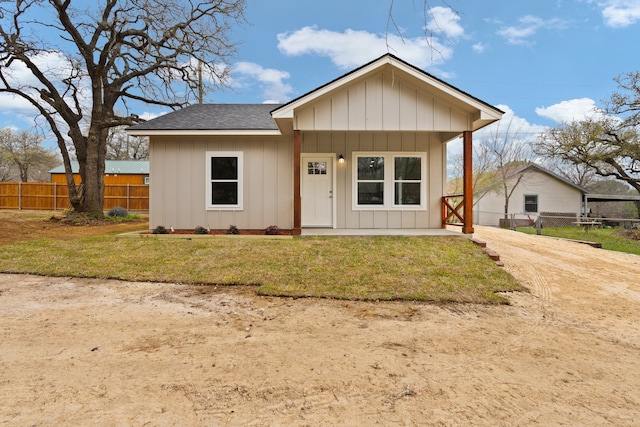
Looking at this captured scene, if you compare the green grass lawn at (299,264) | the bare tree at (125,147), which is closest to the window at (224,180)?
the green grass lawn at (299,264)

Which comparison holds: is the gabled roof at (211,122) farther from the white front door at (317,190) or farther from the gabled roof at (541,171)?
the gabled roof at (541,171)

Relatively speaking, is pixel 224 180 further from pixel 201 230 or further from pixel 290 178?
pixel 290 178

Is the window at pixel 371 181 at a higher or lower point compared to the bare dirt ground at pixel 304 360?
higher

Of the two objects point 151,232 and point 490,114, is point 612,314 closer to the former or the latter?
point 490,114

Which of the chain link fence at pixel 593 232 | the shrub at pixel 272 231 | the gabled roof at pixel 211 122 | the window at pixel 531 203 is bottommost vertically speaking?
the chain link fence at pixel 593 232

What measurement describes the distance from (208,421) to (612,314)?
5.04 metres

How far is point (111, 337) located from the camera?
318cm

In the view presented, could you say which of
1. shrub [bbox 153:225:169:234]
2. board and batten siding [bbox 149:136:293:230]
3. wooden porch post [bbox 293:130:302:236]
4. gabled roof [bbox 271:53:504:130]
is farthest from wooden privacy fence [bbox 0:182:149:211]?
gabled roof [bbox 271:53:504:130]

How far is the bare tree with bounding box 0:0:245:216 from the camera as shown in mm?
12836

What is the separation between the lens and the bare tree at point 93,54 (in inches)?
505

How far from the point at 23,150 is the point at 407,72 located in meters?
40.1

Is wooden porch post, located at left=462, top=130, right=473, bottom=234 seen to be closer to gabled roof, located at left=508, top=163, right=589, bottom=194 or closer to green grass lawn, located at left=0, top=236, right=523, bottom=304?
green grass lawn, located at left=0, top=236, right=523, bottom=304

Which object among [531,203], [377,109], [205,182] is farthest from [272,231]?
[531,203]

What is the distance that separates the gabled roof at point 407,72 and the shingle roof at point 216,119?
1.58 metres
